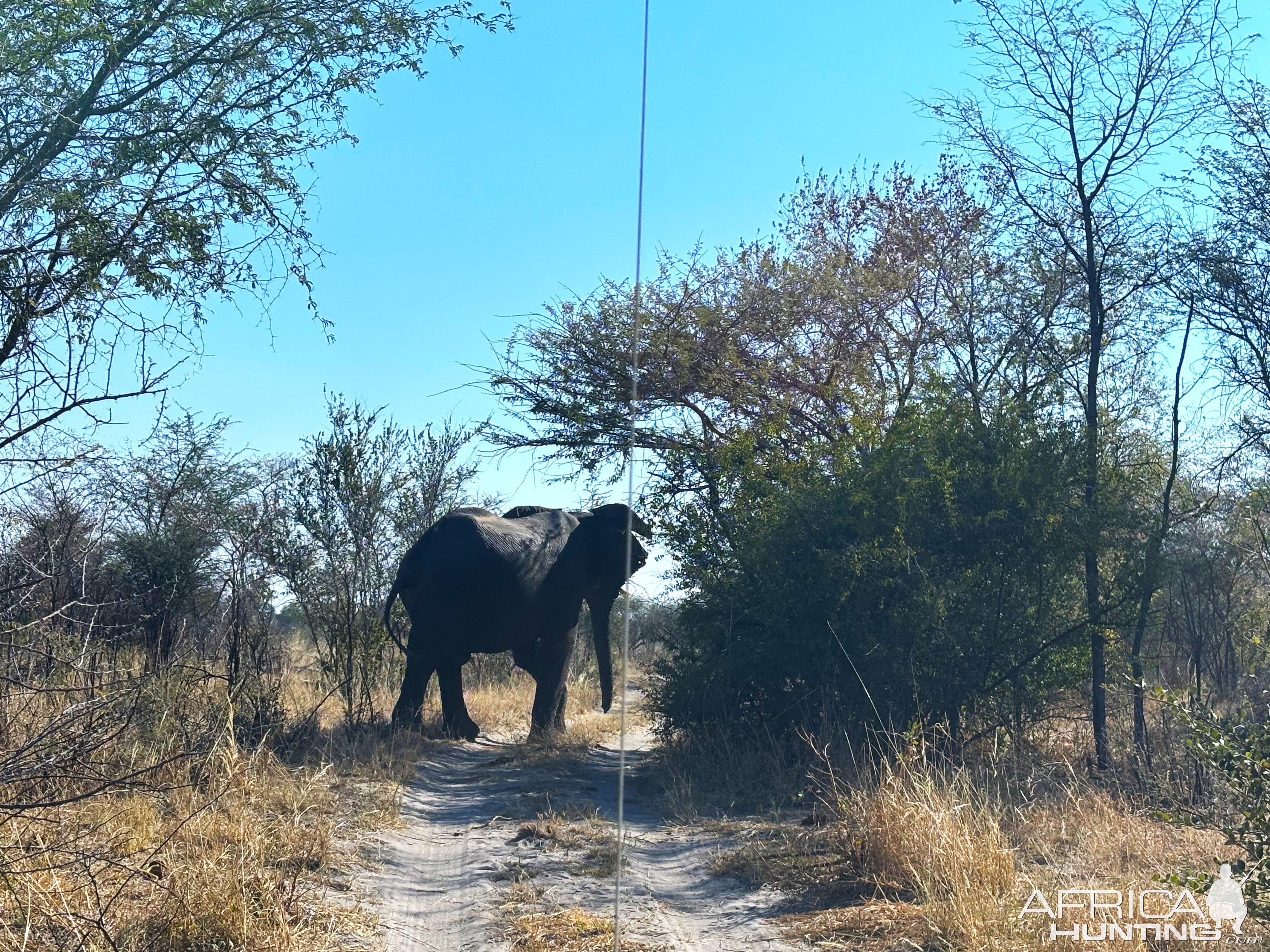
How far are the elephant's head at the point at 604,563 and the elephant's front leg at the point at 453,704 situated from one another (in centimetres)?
167

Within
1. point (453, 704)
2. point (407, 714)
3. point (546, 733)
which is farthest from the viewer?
point (546, 733)

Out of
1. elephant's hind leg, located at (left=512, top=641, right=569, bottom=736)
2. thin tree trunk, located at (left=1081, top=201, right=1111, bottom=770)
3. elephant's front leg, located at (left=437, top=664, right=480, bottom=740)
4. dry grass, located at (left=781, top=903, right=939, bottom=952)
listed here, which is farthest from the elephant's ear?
dry grass, located at (left=781, top=903, right=939, bottom=952)

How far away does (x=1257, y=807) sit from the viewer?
4.65 m

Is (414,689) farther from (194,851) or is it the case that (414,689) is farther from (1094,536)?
(1094,536)

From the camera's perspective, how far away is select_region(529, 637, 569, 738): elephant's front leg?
44.6 feet

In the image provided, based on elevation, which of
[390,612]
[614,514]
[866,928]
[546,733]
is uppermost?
[614,514]

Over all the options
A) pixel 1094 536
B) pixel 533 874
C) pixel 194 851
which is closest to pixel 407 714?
pixel 533 874

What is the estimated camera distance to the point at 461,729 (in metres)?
13.0

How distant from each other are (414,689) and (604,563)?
2.71 metres

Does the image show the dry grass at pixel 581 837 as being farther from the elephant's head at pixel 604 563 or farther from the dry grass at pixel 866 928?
the elephant's head at pixel 604 563

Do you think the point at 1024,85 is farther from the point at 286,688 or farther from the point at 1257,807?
the point at 286,688

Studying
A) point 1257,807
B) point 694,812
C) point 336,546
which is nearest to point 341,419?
point 336,546

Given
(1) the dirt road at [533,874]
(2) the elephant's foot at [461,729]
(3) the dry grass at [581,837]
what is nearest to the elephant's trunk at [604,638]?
(2) the elephant's foot at [461,729]

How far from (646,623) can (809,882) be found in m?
11.5
